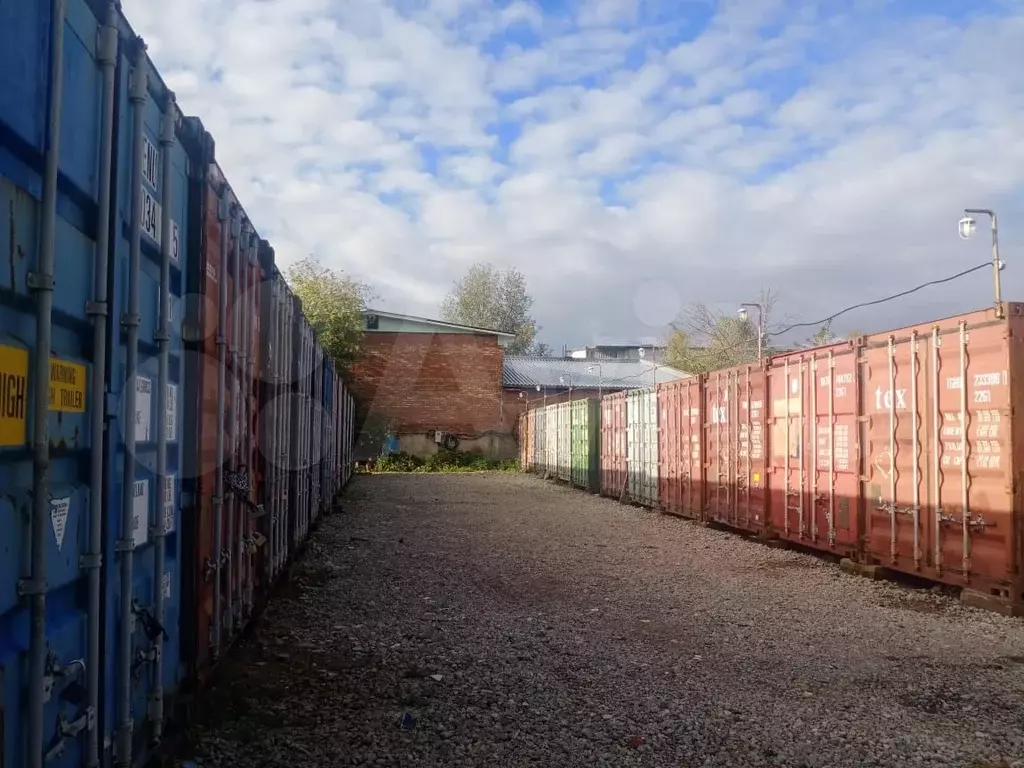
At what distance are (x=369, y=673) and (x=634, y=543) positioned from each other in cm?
734

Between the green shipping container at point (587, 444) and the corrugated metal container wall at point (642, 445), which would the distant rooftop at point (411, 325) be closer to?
the green shipping container at point (587, 444)

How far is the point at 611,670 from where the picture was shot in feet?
18.7

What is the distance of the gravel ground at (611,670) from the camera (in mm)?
4336

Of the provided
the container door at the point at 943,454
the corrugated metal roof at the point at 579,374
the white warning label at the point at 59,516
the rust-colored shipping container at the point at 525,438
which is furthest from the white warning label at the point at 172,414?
the corrugated metal roof at the point at 579,374

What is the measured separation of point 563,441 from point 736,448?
541 inches

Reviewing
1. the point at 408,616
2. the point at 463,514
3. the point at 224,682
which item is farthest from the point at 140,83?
the point at 463,514

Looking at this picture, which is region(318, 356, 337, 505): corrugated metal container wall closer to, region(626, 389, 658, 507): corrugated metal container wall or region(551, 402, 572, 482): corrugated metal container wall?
region(626, 389, 658, 507): corrugated metal container wall

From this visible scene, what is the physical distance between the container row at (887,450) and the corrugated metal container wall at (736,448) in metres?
0.03

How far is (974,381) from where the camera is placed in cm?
788

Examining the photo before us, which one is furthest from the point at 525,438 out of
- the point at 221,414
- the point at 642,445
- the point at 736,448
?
the point at 221,414

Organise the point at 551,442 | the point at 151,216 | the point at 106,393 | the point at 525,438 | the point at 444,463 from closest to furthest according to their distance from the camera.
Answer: the point at 106,393 → the point at 151,216 → the point at 551,442 → the point at 525,438 → the point at 444,463

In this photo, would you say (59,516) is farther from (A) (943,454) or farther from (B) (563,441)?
(B) (563,441)

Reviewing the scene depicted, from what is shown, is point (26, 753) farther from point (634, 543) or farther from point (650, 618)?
point (634, 543)

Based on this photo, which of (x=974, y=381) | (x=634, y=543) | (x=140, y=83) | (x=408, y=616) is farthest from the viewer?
(x=634, y=543)
